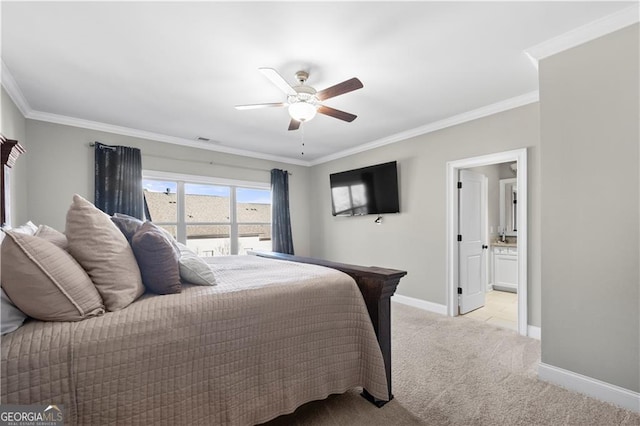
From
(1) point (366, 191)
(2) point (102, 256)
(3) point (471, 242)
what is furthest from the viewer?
(1) point (366, 191)

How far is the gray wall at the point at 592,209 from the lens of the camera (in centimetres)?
182

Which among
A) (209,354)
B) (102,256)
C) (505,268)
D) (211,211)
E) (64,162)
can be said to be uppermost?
(64,162)

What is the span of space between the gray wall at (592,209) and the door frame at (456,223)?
0.95 m

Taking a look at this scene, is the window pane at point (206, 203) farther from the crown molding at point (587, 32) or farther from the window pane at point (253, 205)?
the crown molding at point (587, 32)

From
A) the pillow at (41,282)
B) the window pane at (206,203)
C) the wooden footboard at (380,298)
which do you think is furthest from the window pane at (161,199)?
the wooden footboard at (380,298)

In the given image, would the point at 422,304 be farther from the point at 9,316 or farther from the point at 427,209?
the point at 9,316

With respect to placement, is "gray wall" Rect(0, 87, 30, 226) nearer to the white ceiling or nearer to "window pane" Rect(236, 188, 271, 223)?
the white ceiling

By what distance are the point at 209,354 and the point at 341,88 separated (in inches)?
77.0

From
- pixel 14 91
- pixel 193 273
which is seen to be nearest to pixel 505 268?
pixel 193 273

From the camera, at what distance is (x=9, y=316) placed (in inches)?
40.1

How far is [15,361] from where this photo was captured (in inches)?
36.5

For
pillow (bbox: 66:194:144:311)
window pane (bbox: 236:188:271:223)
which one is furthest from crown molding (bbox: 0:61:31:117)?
window pane (bbox: 236:188:271:223)

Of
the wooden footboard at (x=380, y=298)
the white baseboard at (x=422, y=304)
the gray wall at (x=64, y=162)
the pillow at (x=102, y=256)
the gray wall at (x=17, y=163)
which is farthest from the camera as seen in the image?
the white baseboard at (x=422, y=304)

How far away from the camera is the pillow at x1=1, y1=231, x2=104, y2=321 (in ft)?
3.40
